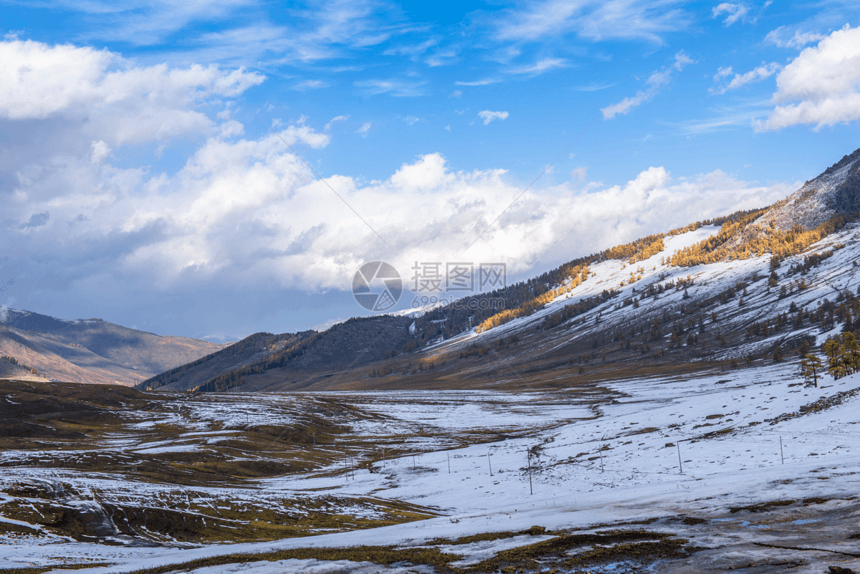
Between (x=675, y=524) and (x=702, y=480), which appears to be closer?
(x=675, y=524)

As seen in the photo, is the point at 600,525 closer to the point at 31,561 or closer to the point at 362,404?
the point at 31,561

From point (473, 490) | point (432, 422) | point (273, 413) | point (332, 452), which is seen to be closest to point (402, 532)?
point (473, 490)

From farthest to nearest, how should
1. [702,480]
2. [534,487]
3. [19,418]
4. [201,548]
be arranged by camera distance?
[19,418], [534,487], [702,480], [201,548]

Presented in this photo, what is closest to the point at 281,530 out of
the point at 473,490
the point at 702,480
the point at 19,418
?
the point at 473,490

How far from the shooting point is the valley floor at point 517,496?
2081cm

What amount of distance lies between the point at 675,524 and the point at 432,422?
114074mm

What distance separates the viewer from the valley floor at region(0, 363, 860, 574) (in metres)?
20.8

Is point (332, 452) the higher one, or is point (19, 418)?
point (19, 418)

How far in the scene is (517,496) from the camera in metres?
47.5

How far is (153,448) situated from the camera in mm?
91250

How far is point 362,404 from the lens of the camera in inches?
6644

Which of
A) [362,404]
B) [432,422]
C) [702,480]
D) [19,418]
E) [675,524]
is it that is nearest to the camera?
[675,524]

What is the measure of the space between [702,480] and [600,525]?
16.4m

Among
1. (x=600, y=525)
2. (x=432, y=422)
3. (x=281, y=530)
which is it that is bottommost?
(x=432, y=422)
